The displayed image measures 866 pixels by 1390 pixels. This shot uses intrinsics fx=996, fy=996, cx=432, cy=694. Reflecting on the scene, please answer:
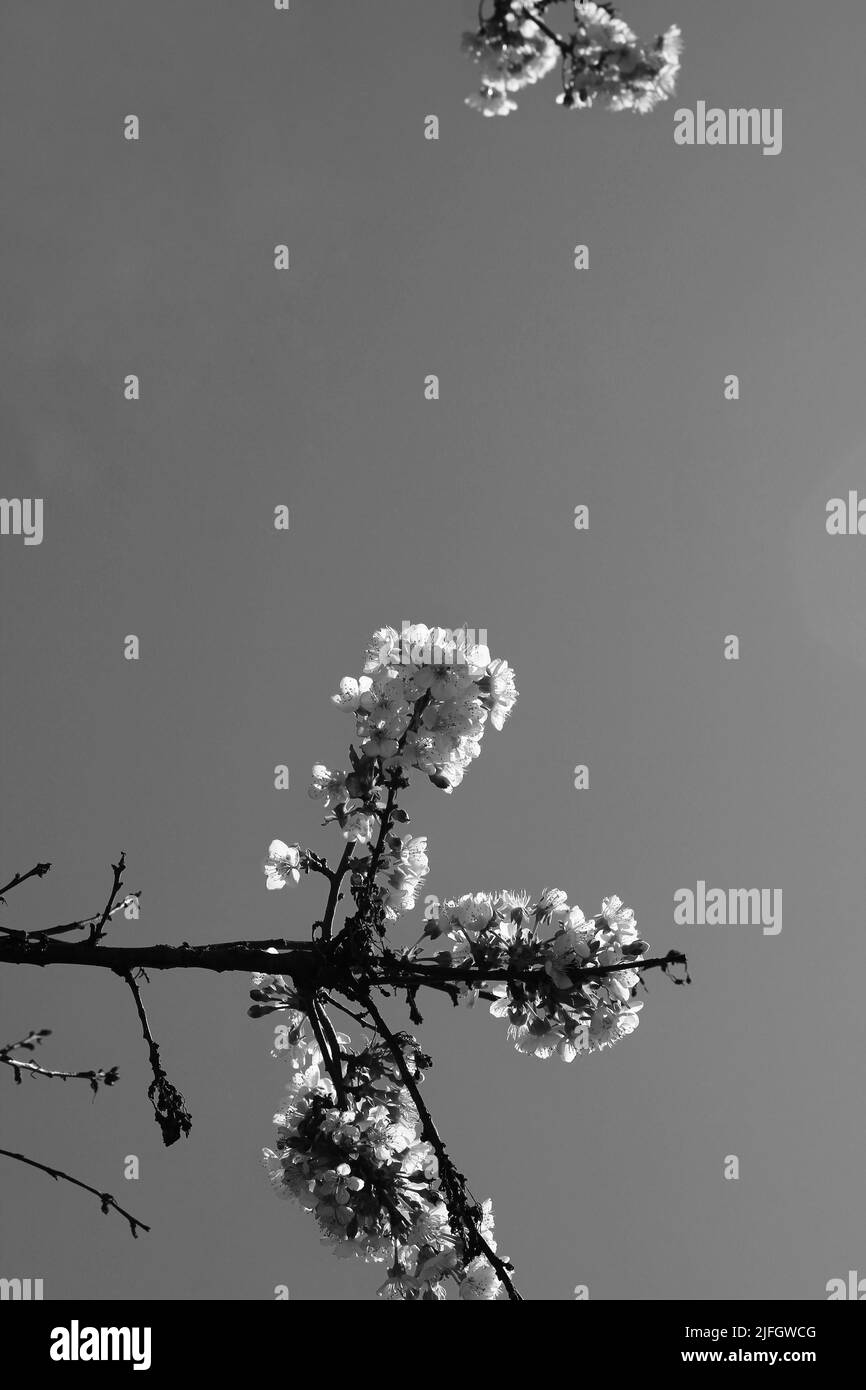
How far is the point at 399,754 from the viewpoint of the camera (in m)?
5.75

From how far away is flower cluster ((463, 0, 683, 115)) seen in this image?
3.67 meters

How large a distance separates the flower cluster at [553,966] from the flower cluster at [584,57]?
3.73m

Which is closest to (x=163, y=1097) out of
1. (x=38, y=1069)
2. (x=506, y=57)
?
(x=38, y=1069)

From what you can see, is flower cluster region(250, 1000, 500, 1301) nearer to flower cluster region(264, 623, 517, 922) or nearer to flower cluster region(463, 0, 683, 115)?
flower cluster region(264, 623, 517, 922)

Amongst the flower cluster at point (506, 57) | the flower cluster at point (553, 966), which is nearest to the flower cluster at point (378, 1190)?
the flower cluster at point (553, 966)

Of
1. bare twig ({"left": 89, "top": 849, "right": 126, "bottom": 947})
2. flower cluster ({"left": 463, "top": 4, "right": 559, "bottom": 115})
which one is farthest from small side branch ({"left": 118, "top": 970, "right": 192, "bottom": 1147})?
flower cluster ({"left": 463, "top": 4, "right": 559, "bottom": 115})

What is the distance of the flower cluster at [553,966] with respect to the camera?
16.9ft

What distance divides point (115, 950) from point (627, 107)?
4422 mm

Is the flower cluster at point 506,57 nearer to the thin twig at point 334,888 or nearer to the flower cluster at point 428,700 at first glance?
the flower cluster at point 428,700
